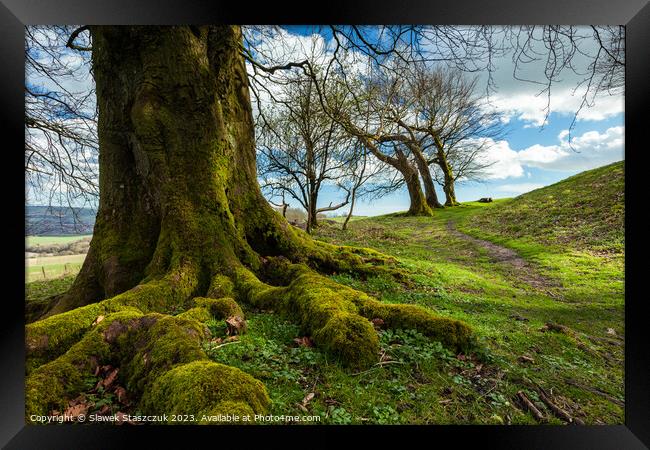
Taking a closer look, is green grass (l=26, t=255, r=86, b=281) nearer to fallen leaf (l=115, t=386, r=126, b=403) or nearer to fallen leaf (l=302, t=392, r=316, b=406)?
fallen leaf (l=115, t=386, r=126, b=403)

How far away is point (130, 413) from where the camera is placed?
231cm

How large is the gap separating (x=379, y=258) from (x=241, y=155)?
311cm

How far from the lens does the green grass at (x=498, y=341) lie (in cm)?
233

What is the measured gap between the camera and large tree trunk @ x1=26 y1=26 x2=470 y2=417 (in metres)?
2.51

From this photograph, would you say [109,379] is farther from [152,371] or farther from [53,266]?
[53,266]

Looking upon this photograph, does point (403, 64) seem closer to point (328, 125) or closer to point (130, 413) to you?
point (328, 125)

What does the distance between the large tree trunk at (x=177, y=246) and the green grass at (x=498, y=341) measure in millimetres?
232

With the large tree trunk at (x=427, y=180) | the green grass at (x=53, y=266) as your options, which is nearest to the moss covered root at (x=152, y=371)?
the green grass at (x=53, y=266)

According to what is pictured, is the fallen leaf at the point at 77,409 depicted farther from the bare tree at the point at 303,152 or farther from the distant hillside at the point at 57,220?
the bare tree at the point at 303,152

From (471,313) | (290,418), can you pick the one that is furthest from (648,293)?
(290,418)

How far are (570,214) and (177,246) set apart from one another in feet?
24.1

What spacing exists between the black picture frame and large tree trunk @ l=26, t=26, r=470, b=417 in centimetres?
30

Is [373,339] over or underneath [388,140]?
underneath

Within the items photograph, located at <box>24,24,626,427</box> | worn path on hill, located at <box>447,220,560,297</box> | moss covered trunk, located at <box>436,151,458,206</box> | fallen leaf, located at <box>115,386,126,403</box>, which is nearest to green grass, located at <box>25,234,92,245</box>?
photograph, located at <box>24,24,626,427</box>
